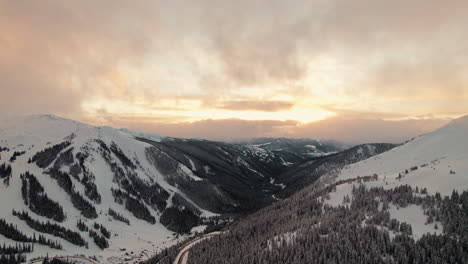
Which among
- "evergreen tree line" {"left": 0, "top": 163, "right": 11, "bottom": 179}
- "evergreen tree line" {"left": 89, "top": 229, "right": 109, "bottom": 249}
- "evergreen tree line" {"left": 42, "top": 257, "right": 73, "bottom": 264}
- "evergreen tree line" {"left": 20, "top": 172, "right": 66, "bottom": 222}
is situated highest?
"evergreen tree line" {"left": 0, "top": 163, "right": 11, "bottom": 179}

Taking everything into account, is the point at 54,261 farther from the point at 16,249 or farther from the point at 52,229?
the point at 52,229

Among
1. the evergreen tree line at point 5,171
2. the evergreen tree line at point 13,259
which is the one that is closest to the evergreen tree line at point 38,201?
the evergreen tree line at point 5,171

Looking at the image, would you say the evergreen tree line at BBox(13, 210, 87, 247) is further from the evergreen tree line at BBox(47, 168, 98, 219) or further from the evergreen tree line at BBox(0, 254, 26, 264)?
the evergreen tree line at BBox(0, 254, 26, 264)

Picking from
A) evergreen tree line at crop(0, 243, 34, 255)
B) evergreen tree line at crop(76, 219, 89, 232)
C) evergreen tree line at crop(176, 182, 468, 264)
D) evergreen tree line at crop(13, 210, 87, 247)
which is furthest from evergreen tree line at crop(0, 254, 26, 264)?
evergreen tree line at crop(176, 182, 468, 264)

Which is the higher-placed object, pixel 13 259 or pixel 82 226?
pixel 13 259

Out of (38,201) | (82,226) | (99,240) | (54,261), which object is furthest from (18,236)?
(99,240)

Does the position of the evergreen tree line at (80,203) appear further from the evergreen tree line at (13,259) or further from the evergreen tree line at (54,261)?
the evergreen tree line at (54,261)
